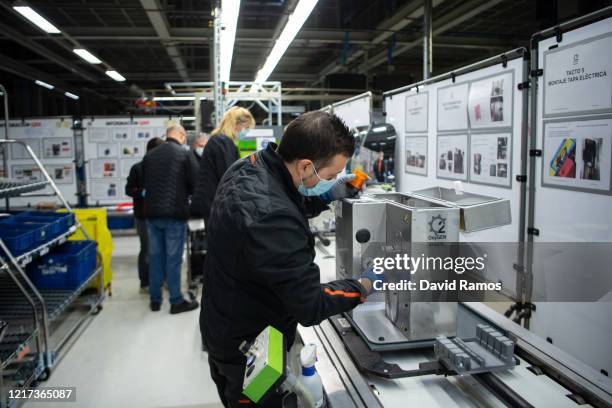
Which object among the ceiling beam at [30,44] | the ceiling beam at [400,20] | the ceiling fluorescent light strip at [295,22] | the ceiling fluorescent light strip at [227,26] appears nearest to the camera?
the ceiling fluorescent light strip at [227,26]

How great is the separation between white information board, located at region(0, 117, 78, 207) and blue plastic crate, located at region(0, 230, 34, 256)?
452cm

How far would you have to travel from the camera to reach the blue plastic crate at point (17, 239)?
9.30 feet

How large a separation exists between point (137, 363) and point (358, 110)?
3.27m

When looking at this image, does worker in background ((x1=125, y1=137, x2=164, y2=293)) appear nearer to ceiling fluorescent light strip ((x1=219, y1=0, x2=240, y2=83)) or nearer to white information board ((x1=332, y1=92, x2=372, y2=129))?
ceiling fluorescent light strip ((x1=219, y1=0, x2=240, y2=83))

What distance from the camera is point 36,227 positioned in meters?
3.26

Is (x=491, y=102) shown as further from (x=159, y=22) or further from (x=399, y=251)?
(x=159, y=22)

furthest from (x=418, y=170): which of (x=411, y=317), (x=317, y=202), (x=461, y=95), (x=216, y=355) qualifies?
(x=216, y=355)

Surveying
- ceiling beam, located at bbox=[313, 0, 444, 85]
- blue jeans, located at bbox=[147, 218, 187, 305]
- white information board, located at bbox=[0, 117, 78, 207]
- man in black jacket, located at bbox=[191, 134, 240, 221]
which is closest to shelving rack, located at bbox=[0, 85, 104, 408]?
blue jeans, located at bbox=[147, 218, 187, 305]

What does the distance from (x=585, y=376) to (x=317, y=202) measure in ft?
3.46

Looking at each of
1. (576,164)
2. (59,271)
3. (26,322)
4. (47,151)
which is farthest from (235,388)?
(47,151)

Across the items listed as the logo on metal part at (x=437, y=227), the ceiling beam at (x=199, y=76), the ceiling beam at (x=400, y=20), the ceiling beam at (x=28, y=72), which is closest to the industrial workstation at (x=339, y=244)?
the logo on metal part at (x=437, y=227)

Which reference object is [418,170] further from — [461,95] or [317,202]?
[317,202]

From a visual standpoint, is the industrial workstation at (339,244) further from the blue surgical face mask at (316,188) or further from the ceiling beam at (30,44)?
the ceiling beam at (30,44)

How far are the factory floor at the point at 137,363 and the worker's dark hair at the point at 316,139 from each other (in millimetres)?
2147
